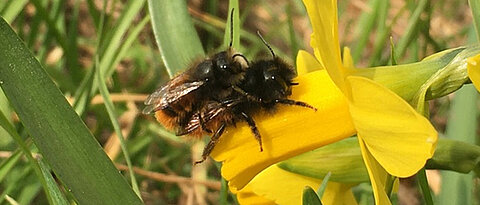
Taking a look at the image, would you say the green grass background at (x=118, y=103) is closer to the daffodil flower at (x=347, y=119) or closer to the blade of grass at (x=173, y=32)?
the blade of grass at (x=173, y=32)

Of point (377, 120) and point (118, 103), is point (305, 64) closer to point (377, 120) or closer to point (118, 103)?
point (377, 120)

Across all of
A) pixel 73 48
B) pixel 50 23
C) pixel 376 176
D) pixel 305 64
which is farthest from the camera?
pixel 73 48

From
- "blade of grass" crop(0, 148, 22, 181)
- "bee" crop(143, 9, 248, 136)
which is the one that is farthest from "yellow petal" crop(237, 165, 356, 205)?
"blade of grass" crop(0, 148, 22, 181)

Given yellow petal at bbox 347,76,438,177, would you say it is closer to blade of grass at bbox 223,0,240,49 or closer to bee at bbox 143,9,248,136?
bee at bbox 143,9,248,136

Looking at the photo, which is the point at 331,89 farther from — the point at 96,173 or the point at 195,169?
the point at 195,169


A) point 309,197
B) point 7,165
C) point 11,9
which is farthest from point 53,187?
point 11,9

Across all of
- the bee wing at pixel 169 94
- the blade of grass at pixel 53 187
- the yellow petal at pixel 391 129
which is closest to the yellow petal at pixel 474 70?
the yellow petal at pixel 391 129
